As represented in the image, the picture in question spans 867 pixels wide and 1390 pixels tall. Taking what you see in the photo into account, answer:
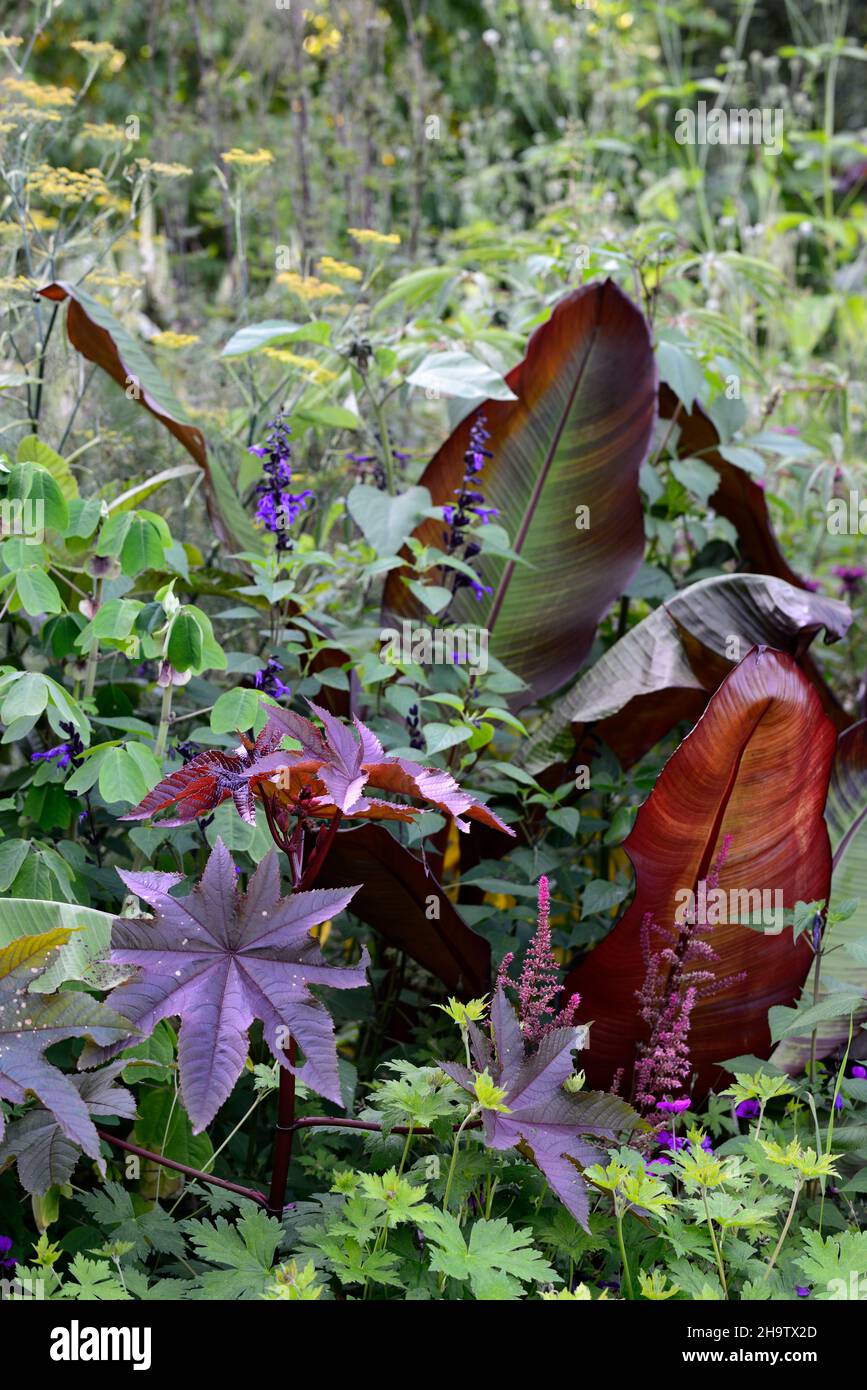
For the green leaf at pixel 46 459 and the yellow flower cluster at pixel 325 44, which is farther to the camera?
the yellow flower cluster at pixel 325 44

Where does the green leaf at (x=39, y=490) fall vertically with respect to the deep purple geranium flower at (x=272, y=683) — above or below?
above

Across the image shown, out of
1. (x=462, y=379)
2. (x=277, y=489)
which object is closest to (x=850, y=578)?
(x=462, y=379)

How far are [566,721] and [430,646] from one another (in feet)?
0.84

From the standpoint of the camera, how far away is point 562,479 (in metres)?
2.17

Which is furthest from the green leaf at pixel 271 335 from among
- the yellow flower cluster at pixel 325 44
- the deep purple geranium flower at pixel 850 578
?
the yellow flower cluster at pixel 325 44

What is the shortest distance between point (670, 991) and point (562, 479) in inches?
36.6

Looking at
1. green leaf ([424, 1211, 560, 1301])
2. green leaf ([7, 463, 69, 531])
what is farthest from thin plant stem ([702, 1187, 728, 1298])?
green leaf ([7, 463, 69, 531])

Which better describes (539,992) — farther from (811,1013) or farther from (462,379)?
(462,379)

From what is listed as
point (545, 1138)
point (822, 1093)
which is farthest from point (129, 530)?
point (822, 1093)

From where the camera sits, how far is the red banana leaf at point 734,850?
5.11 feet

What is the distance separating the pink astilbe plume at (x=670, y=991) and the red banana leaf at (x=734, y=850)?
28mm

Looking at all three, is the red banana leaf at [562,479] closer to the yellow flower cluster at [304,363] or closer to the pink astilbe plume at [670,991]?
the yellow flower cluster at [304,363]

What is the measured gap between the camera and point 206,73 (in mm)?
3346

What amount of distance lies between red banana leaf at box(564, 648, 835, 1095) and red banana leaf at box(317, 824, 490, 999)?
0.50 ft
